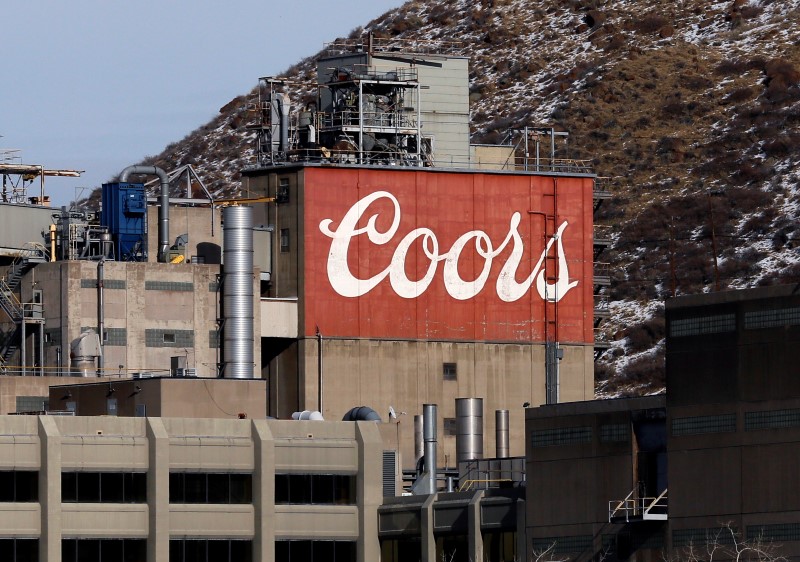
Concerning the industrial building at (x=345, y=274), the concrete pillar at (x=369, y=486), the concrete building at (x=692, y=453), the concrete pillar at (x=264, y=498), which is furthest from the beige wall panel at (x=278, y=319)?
the concrete building at (x=692, y=453)

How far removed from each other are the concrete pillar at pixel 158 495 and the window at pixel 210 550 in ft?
2.52

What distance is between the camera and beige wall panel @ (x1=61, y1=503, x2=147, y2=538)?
3772 inches

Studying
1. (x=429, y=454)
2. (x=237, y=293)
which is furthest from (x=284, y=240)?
(x=429, y=454)

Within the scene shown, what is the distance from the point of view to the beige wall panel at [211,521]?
97.6 metres

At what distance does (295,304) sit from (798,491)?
183ft

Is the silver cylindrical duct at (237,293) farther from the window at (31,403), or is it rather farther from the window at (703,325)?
the window at (703,325)

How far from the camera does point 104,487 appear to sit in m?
96.7

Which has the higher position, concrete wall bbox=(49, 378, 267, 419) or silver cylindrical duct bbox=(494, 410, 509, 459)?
concrete wall bbox=(49, 378, 267, 419)

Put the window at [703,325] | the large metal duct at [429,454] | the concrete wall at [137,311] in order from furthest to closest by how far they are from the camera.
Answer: the concrete wall at [137,311] → the large metal duct at [429,454] → the window at [703,325]

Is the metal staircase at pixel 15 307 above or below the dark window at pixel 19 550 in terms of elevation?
above

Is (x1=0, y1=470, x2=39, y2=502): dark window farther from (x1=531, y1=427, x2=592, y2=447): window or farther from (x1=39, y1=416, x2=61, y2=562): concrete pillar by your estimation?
(x1=531, y1=427, x2=592, y2=447): window

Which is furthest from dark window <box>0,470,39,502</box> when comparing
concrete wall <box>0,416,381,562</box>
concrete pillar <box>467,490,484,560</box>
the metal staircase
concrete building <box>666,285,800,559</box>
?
the metal staircase

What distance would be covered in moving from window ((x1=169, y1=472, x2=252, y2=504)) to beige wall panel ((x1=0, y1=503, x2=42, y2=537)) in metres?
5.77

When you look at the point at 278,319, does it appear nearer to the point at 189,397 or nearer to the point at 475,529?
the point at 189,397
